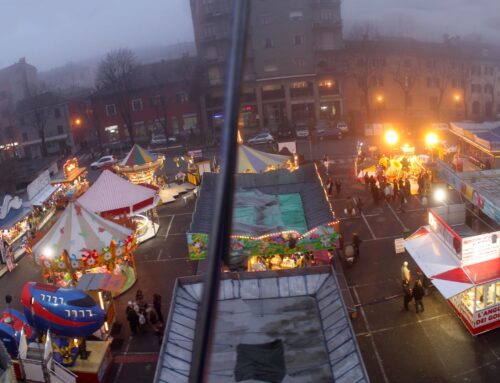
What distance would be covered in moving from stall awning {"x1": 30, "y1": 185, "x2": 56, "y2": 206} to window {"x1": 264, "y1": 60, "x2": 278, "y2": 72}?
27.2m

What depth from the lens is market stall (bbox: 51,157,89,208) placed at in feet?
99.7

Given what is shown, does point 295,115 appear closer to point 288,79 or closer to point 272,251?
point 288,79

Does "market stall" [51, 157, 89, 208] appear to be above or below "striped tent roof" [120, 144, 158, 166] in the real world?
below

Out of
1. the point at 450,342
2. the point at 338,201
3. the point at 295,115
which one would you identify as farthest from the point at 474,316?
the point at 295,115

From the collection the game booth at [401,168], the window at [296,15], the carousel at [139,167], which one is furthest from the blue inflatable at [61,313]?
the window at [296,15]

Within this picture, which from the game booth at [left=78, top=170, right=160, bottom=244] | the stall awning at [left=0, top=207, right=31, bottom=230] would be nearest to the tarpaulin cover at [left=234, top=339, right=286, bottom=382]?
the game booth at [left=78, top=170, right=160, bottom=244]

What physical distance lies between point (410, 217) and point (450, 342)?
9.65 m

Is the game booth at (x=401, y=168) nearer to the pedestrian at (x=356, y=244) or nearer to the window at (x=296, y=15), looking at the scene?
the pedestrian at (x=356, y=244)

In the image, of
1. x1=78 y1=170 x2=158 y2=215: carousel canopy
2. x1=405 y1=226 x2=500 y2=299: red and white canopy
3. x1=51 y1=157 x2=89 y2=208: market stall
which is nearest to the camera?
x1=405 y1=226 x2=500 y2=299: red and white canopy

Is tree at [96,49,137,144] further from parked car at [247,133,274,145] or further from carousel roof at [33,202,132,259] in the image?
carousel roof at [33,202,132,259]

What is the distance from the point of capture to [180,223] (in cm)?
2497

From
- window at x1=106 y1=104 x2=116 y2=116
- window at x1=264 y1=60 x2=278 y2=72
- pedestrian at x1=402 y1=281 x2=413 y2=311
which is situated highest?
window at x1=264 y1=60 x2=278 y2=72

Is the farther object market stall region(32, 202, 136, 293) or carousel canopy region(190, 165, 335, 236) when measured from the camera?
market stall region(32, 202, 136, 293)

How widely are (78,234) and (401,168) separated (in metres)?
16.9
